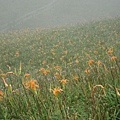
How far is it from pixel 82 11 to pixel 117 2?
756cm

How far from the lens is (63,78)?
14.2 ft

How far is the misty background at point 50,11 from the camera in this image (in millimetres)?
38344

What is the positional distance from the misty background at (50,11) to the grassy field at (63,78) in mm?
19221

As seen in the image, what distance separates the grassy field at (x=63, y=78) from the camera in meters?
3.40

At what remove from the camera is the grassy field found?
3404mm

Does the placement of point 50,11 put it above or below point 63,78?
above

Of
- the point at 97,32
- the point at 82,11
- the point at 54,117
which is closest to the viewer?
the point at 54,117

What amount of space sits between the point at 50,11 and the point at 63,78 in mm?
40500

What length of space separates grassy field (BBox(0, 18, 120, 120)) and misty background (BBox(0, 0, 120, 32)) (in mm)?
19221

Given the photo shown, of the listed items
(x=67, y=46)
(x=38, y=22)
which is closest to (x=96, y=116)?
(x=67, y=46)

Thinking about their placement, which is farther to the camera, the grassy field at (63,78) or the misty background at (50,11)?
the misty background at (50,11)

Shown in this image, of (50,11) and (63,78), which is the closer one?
(63,78)

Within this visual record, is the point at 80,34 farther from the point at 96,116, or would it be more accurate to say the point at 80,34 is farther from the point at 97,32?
the point at 96,116

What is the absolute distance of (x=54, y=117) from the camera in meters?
3.60
